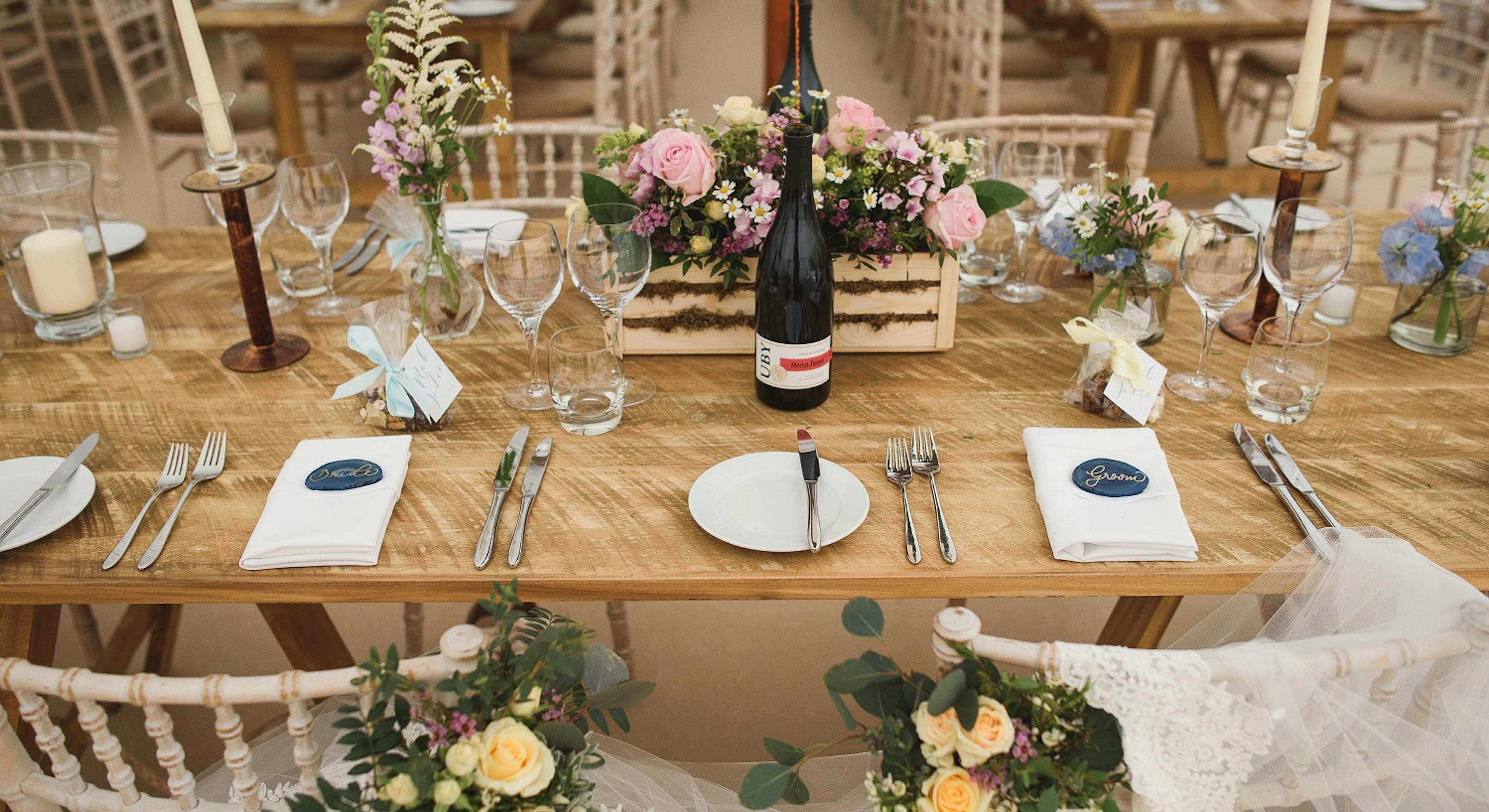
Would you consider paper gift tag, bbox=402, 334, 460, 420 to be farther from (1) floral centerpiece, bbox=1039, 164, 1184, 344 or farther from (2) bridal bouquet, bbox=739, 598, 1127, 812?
(1) floral centerpiece, bbox=1039, 164, 1184, 344

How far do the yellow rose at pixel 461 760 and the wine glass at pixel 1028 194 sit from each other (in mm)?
1107

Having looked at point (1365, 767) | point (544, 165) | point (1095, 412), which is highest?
point (544, 165)

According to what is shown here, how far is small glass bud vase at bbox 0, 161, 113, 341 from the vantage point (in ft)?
4.96

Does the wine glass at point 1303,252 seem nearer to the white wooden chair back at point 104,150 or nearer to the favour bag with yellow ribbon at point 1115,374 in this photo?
the favour bag with yellow ribbon at point 1115,374

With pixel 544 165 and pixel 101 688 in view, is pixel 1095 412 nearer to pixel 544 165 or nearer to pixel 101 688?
pixel 101 688

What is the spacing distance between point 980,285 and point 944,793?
39.3 inches

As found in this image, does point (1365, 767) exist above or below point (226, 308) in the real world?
below

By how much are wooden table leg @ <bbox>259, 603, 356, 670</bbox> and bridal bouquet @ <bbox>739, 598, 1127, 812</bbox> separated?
93cm

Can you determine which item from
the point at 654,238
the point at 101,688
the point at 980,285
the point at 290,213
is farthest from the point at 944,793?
the point at 290,213

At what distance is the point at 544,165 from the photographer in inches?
86.5

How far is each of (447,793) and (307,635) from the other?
0.93 metres

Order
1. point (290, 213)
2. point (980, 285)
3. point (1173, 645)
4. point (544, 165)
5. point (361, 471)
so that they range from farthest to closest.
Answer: point (544, 165) → point (980, 285) → point (290, 213) → point (361, 471) → point (1173, 645)

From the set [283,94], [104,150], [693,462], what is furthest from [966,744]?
[283,94]

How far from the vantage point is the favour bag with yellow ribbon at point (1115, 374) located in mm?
1319
